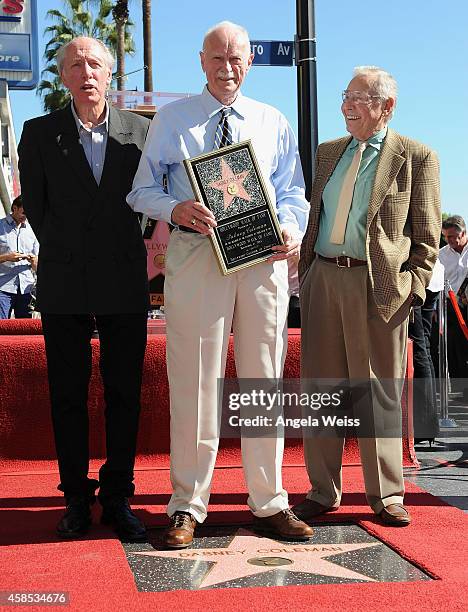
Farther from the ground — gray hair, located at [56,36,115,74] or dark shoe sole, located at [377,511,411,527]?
gray hair, located at [56,36,115,74]

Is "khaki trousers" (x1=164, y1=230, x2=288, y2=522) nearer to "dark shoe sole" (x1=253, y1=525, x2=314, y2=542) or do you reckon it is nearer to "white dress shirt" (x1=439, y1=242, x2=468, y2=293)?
"dark shoe sole" (x1=253, y1=525, x2=314, y2=542)

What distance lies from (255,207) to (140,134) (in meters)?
0.77

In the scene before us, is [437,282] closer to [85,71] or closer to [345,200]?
[345,200]

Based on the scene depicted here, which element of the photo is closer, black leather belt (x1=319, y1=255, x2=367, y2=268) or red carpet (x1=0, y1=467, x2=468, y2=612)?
red carpet (x1=0, y1=467, x2=468, y2=612)

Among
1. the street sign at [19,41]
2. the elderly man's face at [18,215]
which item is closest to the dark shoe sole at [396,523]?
the elderly man's face at [18,215]

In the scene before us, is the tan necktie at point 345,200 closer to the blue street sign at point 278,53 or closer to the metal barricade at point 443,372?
the blue street sign at point 278,53

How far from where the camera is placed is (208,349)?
173 inches

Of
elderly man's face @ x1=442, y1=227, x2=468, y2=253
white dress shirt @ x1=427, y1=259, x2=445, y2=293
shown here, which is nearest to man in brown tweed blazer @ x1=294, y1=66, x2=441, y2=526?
white dress shirt @ x1=427, y1=259, x2=445, y2=293

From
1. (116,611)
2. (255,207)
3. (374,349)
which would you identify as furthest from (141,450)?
(116,611)

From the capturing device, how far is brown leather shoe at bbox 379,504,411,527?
4.68 metres

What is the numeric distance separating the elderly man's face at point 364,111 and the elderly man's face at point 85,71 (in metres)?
1.16

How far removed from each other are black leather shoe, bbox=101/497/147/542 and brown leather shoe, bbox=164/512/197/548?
159 millimetres

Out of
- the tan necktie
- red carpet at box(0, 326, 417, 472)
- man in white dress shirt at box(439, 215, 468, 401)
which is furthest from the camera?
man in white dress shirt at box(439, 215, 468, 401)

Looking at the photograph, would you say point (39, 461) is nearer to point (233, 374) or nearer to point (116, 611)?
point (233, 374)
